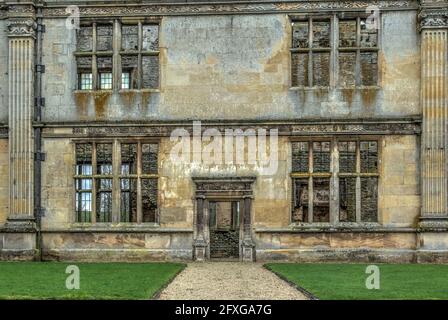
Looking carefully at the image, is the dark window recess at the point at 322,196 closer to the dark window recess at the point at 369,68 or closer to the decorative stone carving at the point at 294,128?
the decorative stone carving at the point at 294,128

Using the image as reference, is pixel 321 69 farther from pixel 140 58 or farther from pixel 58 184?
pixel 58 184

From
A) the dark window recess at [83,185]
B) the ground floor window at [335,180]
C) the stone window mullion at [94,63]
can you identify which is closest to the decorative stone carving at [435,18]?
the ground floor window at [335,180]

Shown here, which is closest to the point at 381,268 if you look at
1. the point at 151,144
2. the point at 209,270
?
the point at 209,270

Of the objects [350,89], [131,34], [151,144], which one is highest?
[131,34]

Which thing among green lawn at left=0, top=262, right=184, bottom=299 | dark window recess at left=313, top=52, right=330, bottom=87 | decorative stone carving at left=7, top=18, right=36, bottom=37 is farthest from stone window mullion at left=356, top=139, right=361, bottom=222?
decorative stone carving at left=7, top=18, right=36, bottom=37

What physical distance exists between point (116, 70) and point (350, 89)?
21.6ft

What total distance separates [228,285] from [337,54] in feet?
30.0

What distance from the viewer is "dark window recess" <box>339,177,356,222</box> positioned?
2231cm

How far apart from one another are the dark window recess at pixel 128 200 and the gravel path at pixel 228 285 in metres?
2.90

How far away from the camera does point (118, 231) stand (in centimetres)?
2250

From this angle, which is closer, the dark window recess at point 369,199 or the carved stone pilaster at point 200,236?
the dark window recess at point 369,199

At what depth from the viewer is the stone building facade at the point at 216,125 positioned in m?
22.2

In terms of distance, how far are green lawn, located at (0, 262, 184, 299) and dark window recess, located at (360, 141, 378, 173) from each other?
19.0 ft
